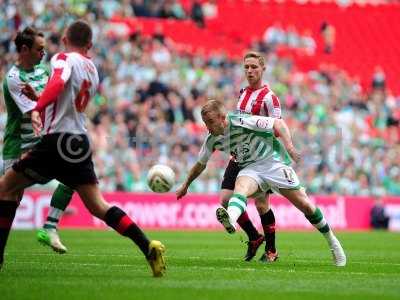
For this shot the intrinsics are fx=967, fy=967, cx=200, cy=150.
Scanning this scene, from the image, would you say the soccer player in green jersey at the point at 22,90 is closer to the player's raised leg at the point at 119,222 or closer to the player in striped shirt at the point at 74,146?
the player in striped shirt at the point at 74,146

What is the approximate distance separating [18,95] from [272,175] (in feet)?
10.2

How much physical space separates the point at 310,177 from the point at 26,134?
15158mm

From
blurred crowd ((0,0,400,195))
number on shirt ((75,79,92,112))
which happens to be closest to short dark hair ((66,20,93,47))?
number on shirt ((75,79,92,112))

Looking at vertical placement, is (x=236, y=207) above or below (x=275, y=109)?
below

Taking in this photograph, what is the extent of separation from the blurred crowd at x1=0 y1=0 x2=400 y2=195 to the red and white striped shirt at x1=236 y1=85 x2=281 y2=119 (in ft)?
30.3

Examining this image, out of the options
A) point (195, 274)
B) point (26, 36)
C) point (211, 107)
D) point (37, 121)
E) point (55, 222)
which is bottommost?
point (195, 274)

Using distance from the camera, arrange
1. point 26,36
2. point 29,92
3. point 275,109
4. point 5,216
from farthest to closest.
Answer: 1. point 275,109
2. point 29,92
3. point 26,36
4. point 5,216

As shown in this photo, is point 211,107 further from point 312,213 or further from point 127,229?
point 127,229

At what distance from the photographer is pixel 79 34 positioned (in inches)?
361

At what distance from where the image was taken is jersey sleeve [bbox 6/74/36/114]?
10.9 meters

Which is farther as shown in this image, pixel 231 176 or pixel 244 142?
pixel 231 176

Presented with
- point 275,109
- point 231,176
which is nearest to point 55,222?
point 231,176

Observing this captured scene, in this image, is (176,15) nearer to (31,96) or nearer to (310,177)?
(310,177)

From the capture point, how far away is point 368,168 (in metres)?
27.0
